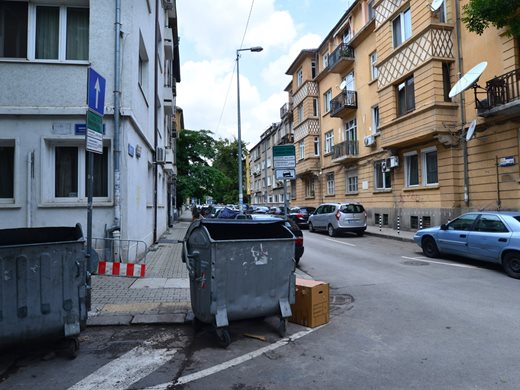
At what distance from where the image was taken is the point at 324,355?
4.47 meters

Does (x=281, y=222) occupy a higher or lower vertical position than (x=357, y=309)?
higher

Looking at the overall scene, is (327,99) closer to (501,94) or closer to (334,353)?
(501,94)

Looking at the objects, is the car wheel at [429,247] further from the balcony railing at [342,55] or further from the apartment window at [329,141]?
the apartment window at [329,141]

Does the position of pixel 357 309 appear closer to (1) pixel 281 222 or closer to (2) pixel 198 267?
(1) pixel 281 222

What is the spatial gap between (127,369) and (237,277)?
1.61m

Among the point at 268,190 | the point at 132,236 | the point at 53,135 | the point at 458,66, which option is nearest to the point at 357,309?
the point at 132,236

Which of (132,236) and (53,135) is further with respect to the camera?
(132,236)

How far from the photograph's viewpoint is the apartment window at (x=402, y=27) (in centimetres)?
1892

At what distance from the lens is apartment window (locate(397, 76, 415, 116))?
18.7m

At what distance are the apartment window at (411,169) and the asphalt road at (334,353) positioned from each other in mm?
12916

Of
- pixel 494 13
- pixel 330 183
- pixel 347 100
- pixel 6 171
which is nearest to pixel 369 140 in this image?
pixel 347 100

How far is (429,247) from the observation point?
11.9 m

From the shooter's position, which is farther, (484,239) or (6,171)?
(484,239)

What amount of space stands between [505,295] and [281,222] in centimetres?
466
